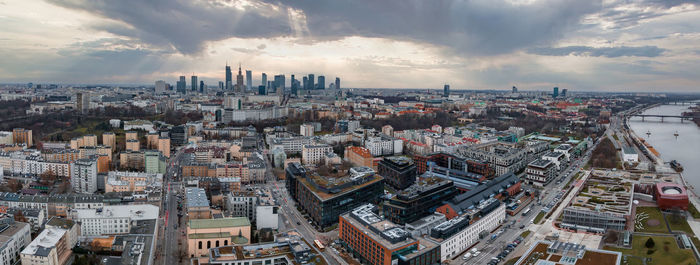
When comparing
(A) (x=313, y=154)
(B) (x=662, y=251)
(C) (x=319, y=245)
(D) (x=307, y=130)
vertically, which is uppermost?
(D) (x=307, y=130)

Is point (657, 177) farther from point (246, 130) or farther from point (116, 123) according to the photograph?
point (116, 123)

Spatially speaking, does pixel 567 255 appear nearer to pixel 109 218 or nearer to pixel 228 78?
pixel 109 218

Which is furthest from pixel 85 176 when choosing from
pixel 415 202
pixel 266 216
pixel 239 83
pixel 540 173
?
pixel 239 83

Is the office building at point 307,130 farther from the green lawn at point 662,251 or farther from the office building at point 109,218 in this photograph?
the green lawn at point 662,251

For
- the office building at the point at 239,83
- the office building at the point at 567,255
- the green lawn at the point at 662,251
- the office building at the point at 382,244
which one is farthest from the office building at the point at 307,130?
the office building at the point at 239,83

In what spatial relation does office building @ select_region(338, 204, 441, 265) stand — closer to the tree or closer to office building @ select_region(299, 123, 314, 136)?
the tree

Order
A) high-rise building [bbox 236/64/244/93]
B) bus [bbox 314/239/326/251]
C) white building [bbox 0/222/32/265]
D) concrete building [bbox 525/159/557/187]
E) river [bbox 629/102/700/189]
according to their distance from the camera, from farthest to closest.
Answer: high-rise building [bbox 236/64/244/93]
river [bbox 629/102/700/189]
concrete building [bbox 525/159/557/187]
bus [bbox 314/239/326/251]
white building [bbox 0/222/32/265]

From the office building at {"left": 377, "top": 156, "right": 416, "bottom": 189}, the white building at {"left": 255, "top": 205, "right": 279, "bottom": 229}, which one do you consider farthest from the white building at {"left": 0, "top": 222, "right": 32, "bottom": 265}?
the office building at {"left": 377, "top": 156, "right": 416, "bottom": 189}
